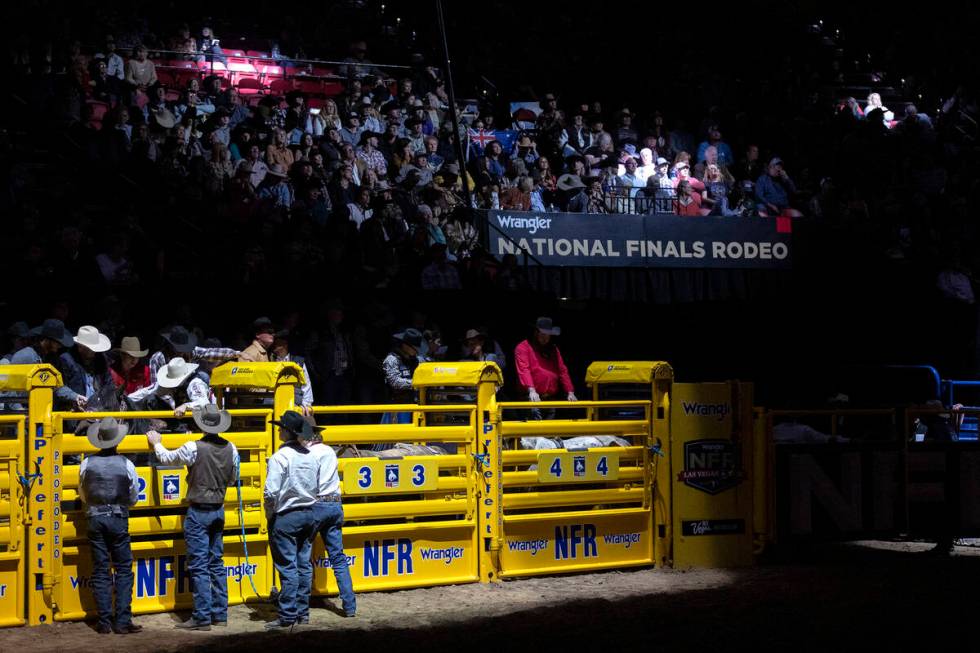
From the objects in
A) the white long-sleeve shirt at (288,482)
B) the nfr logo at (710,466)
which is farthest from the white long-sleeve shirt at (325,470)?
the nfr logo at (710,466)

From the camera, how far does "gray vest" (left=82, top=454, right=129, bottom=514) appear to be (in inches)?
348

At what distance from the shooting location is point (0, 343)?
42.8 ft

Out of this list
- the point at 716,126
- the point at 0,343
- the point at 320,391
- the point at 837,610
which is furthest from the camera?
the point at 716,126

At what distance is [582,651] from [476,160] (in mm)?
12565

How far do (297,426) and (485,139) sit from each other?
1207cm

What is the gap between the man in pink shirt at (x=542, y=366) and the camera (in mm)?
13625

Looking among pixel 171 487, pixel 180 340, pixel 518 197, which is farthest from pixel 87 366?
pixel 518 197

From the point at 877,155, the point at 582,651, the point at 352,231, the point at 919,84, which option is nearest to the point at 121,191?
the point at 352,231

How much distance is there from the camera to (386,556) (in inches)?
415

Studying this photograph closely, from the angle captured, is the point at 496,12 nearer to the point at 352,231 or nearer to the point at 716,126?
the point at 716,126

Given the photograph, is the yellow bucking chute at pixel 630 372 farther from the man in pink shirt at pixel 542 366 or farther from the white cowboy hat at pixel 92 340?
the white cowboy hat at pixel 92 340

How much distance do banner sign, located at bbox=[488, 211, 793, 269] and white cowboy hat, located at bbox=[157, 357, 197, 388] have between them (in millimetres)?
7688

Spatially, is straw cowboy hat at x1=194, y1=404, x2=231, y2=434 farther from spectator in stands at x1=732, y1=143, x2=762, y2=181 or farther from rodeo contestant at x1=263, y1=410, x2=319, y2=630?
spectator in stands at x1=732, y1=143, x2=762, y2=181

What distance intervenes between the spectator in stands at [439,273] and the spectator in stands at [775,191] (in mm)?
6617
